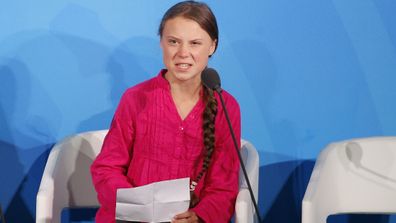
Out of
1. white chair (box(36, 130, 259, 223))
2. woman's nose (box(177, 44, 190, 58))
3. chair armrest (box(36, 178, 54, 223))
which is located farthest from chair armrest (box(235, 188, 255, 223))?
chair armrest (box(36, 178, 54, 223))

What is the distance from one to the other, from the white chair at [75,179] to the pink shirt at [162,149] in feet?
0.24

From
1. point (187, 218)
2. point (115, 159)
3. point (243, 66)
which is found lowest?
point (187, 218)

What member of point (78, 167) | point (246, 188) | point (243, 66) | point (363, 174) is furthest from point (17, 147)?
point (363, 174)

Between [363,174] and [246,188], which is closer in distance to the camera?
[246,188]

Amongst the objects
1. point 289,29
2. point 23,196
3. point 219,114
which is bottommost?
point 23,196

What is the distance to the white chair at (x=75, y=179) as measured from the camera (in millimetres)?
2326

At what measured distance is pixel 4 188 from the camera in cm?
290

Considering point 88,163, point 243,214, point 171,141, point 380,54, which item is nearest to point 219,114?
point 171,141

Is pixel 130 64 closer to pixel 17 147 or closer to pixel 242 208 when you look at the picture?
pixel 17 147

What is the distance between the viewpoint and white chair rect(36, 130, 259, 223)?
Answer: 7.63 feet

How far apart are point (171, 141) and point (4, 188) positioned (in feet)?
2.93

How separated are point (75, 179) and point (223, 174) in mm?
587

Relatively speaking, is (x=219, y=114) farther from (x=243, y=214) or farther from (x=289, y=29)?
(x=289, y=29)

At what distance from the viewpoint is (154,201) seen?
6.95ft
